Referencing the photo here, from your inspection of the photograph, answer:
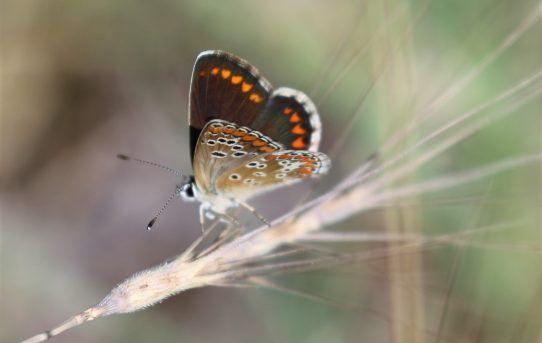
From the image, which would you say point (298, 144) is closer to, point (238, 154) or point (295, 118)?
point (295, 118)

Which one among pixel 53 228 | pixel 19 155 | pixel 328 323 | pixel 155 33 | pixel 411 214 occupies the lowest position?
pixel 53 228

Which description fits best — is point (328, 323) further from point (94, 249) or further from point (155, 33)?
point (155, 33)

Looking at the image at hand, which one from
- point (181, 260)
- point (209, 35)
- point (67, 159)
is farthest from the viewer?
point (67, 159)

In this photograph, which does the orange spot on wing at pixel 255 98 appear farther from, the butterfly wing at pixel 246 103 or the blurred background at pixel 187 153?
the blurred background at pixel 187 153

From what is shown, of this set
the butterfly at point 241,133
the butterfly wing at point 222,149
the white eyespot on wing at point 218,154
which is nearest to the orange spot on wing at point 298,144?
the butterfly at point 241,133

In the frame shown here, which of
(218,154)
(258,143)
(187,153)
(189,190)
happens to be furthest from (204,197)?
(187,153)

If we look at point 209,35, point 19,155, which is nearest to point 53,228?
point 19,155

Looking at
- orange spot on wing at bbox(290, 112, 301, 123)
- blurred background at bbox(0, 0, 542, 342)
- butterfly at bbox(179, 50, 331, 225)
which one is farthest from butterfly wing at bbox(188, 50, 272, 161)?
blurred background at bbox(0, 0, 542, 342)

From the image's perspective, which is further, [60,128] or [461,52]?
[60,128]
